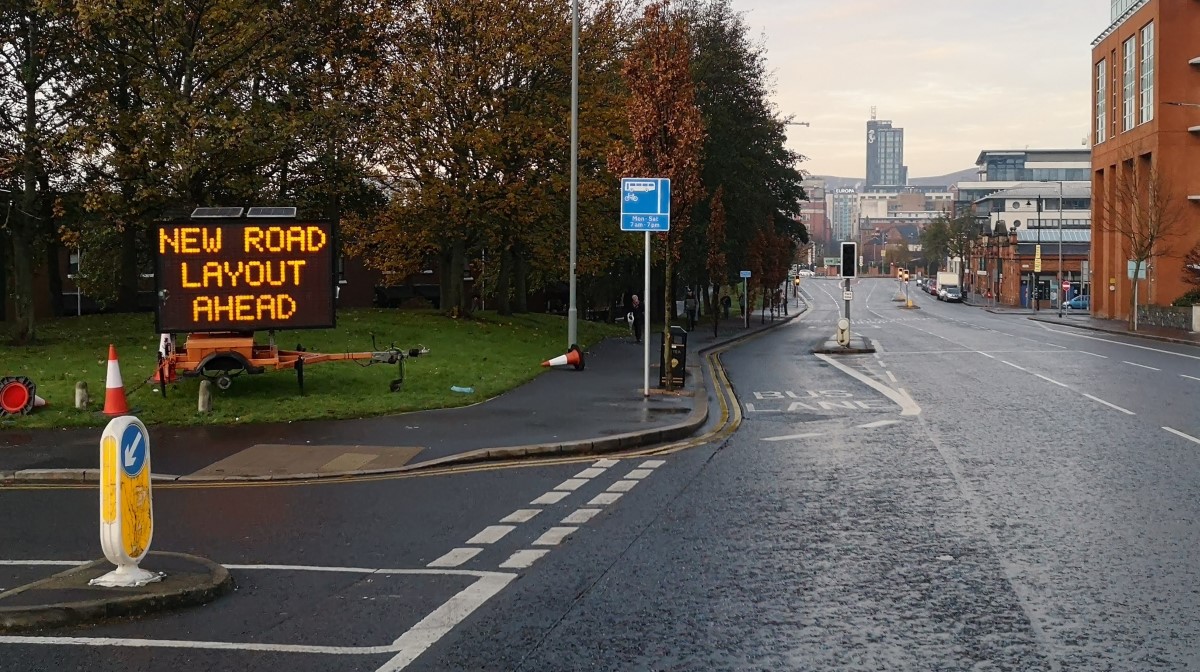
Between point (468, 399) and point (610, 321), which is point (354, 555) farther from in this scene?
point (610, 321)

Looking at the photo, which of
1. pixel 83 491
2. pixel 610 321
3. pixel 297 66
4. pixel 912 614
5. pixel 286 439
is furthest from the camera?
pixel 610 321

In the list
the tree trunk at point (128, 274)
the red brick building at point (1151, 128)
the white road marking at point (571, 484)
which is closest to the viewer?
the white road marking at point (571, 484)

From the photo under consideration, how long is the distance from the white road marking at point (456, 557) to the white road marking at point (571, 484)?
9.19ft

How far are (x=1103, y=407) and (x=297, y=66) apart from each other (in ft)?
85.3

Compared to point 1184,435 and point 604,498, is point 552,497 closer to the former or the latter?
point 604,498

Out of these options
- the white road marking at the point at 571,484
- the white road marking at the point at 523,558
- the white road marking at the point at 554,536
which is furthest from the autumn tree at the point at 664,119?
the white road marking at the point at 523,558

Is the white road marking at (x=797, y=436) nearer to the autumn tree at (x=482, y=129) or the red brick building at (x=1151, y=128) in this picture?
the autumn tree at (x=482, y=129)

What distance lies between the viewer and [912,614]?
7.02 metres

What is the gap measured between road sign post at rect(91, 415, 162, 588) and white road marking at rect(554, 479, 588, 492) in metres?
4.82

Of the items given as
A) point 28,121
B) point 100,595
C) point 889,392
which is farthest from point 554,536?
point 28,121

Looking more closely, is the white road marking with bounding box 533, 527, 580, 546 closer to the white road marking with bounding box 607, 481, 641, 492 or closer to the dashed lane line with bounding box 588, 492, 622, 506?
the dashed lane line with bounding box 588, 492, 622, 506

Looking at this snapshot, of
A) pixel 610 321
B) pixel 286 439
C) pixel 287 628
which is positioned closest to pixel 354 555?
pixel 287 628

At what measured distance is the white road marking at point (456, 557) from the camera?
835 cm

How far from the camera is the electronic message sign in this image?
1745 cm
